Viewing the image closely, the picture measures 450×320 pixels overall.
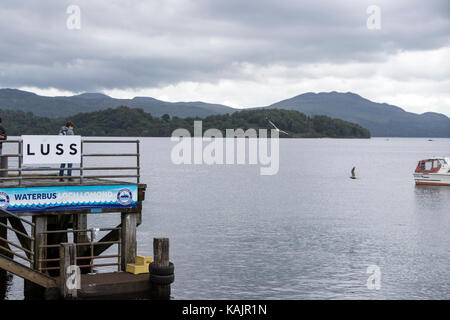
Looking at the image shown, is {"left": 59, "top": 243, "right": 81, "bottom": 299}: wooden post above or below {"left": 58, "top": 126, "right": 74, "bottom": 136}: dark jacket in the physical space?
below

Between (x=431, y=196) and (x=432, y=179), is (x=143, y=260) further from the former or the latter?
(x=432, y=179)

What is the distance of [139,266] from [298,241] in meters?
19.9

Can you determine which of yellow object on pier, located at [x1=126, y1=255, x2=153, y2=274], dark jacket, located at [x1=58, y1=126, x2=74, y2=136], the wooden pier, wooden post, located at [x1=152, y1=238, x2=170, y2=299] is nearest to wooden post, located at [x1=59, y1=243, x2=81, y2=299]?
the wooden pier

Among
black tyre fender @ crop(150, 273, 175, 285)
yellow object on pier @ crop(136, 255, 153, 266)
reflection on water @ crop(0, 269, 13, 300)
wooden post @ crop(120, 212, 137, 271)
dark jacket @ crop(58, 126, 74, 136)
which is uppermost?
dark jacket @ crop(58, 126, 74, 136)

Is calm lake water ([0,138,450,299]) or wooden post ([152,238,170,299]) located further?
calm lake water ([0,138,450,299])

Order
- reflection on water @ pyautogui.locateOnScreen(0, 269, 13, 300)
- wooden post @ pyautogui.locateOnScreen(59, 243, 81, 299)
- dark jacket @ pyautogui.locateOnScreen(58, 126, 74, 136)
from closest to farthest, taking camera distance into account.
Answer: wooden post @ pyautogui.locateOnScreen(59, 243, 81, 299), dark jacket @ pyautogui.locateOnScreen(58, 126, 74, 136), reflection on water @ pyautogui.locateOnScreen(0, 269, 13, 300)

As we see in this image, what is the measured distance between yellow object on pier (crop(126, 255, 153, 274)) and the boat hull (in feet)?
226

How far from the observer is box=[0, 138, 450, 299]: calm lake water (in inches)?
1080

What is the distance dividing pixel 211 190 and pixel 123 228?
55.5m

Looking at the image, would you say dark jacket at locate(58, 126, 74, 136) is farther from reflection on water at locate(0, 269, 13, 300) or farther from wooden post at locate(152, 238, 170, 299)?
reflection on water at locate(0, 269, 13, 300)

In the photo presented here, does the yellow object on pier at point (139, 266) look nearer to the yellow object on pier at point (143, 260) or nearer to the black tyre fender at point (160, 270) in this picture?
the yellow object on pier at point (143, 260)

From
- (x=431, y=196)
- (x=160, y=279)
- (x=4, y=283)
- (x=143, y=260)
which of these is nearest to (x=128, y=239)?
(x=143, y=260)

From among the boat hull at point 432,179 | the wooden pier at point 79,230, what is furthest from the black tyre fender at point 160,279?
the boat hull at point 432,179

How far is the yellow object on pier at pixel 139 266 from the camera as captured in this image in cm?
2130
